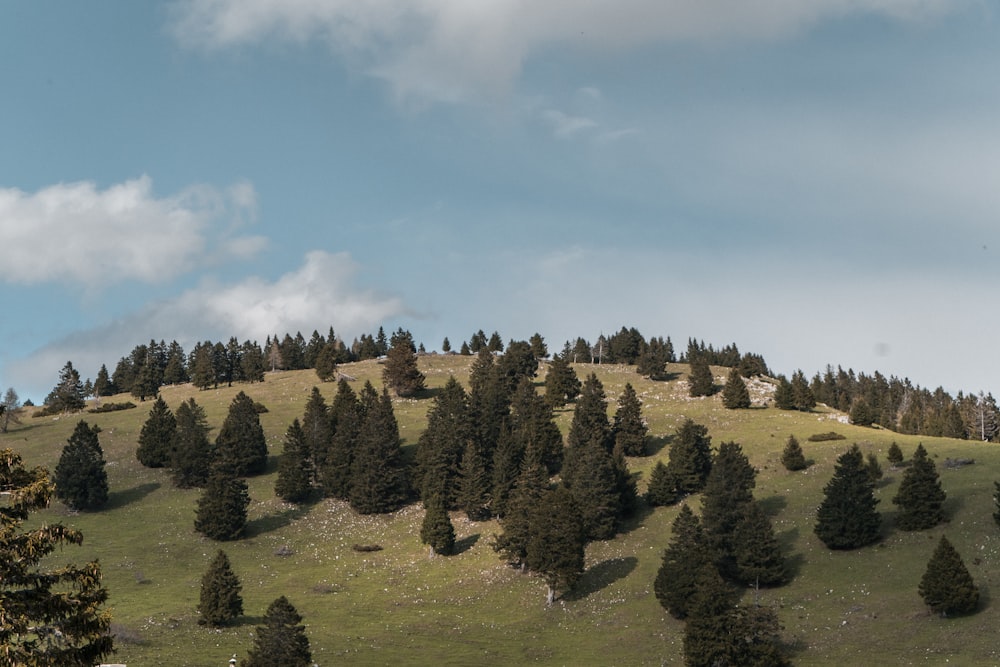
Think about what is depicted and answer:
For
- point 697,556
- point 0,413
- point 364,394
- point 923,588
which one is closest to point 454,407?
point 364,394

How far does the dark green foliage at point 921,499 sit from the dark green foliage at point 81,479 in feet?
316

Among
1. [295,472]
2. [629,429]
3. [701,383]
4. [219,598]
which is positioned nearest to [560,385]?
[701,383]

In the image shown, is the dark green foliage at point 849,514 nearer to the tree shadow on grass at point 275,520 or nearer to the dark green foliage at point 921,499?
the dark green foliage at point 921,499

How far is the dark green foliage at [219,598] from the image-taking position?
229 ft

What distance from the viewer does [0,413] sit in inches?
5586

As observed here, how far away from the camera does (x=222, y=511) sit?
98.8 metres

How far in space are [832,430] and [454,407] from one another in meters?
55.9

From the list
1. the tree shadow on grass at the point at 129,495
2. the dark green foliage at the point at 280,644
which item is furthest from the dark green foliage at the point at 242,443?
the dark green foliage at the point at 280,644

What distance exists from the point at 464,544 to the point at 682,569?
33.2 m

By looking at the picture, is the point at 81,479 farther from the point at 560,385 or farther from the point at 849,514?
the point at 849,514

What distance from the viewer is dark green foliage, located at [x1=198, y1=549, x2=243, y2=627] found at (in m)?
69.9

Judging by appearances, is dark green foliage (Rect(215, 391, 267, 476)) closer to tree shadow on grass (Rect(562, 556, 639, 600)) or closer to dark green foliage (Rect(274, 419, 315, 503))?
dark green foliage (Rect(274, 419, 315, 503))

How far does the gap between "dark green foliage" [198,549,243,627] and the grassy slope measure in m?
1.38

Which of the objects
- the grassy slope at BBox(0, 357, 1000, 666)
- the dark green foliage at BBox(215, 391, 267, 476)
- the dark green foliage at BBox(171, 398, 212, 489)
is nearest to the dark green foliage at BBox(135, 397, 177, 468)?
the grassy slope at BBox(0, 357, 1000, 666)
